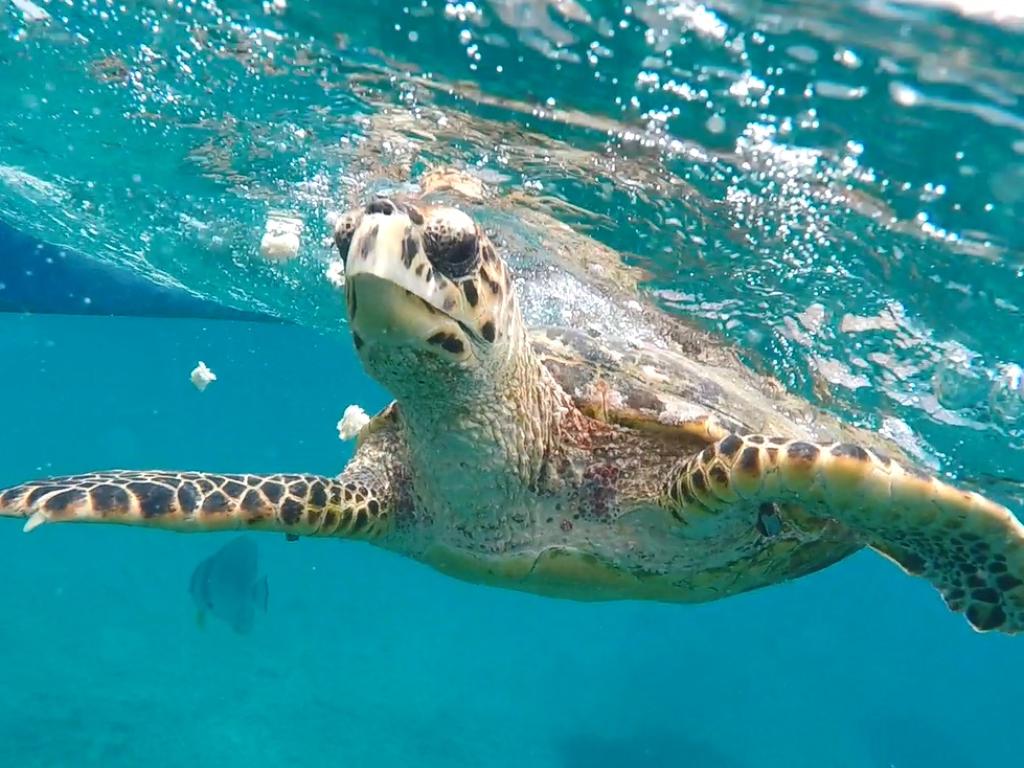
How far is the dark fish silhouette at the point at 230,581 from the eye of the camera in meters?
11.6

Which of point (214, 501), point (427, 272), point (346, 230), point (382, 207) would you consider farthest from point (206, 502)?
point (382, 207)

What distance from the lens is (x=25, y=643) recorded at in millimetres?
21969

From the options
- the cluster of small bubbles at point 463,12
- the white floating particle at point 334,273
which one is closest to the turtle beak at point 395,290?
the cluster of small bubbles at point 463,12

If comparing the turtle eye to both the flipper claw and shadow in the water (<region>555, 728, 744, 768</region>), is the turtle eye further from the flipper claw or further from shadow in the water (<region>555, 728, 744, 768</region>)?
shadow in the water (<region>555, 728, 744, 768</region>)

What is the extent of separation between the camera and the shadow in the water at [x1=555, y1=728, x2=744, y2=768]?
1908 centimetres

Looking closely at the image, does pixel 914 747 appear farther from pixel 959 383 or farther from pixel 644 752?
pixel 959 383

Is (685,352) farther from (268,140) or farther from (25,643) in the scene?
(25,643)

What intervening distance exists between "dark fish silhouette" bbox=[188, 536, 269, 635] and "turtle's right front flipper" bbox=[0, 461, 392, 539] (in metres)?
7.48

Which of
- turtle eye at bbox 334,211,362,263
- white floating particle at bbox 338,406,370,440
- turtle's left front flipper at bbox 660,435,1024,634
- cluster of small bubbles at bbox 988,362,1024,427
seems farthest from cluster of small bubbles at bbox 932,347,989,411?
white floating particle at bbox 338,406,370,440

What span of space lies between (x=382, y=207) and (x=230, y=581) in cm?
1016

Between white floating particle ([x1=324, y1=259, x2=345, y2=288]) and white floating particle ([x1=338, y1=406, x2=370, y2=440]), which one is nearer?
white floating particle ([x1=338, y1=406, x2=370, y2=440])

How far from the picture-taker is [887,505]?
327cm

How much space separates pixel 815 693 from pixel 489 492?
5264cm

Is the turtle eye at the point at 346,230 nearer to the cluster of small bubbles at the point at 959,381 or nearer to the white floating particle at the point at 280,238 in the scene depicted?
the cluster of small bubbles at the point at 959,381
